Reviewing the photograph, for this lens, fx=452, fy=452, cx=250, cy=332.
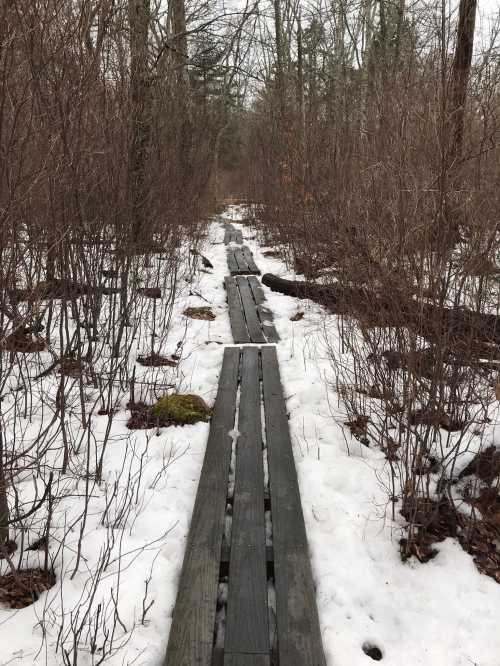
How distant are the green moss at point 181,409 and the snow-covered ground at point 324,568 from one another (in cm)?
11

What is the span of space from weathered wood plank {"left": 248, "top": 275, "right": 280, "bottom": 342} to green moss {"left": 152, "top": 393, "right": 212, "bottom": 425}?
183 cm

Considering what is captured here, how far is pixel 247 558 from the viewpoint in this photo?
209 cm

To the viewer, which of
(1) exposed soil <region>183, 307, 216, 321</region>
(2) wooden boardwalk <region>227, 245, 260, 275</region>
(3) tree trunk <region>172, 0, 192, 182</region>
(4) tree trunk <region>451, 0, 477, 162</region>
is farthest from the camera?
(2) wooden boardwalk <region>227, 245, 260, 275</region>

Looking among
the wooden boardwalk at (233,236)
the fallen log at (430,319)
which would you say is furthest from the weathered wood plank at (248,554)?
the wooden boardwalk at (233,236)

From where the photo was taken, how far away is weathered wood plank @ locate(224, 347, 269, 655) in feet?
5.63

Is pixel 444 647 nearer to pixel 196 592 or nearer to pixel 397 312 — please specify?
pixel 196 592

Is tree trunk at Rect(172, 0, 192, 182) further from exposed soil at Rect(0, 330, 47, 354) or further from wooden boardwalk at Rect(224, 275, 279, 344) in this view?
exposed soil at Rect(0, 330, 47, 354)

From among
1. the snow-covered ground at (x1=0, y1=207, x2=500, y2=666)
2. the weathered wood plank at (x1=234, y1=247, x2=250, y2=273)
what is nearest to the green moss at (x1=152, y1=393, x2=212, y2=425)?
the snow-covered ground at (x1=0, y1=207, x2=500, y2=666)

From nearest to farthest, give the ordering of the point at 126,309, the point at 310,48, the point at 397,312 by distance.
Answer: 1. the point at 397,312
2. the point at 126,309
3. the point at 310,48

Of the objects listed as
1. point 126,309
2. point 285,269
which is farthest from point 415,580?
point 285,269

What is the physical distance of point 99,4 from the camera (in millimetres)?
2037

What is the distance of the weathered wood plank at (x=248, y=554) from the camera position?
172 cm

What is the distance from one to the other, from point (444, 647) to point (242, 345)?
343 cm

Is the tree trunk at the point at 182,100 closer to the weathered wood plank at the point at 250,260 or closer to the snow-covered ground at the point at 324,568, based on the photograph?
the weathered wood plank at the point at 250,260
